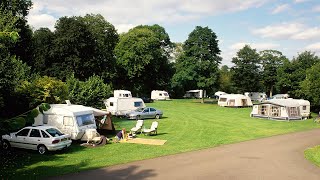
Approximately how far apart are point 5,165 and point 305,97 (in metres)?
43.5

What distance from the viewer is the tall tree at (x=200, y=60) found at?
190 feet

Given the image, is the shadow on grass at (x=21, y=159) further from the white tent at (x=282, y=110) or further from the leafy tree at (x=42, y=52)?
the white tent at (x=282, y=110)

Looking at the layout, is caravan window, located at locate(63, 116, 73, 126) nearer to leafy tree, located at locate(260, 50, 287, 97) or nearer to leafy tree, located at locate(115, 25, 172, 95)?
leafy tree, located at locate(115, 25, 172, 95)

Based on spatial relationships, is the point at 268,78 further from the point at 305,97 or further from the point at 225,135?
the point at 225,135

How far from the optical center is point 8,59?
20.1 m

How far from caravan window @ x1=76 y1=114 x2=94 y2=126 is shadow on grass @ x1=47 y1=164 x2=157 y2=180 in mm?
6879

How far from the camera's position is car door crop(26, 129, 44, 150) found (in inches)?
714

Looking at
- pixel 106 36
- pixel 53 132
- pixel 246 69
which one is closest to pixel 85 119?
pixel 53 132

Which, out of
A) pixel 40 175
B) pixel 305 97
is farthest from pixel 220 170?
pixel 305 97

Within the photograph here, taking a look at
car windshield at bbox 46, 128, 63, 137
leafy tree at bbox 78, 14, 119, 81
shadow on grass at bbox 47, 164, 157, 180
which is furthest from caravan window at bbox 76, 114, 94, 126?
leafy tree at bbox 78, 14, 119, 81

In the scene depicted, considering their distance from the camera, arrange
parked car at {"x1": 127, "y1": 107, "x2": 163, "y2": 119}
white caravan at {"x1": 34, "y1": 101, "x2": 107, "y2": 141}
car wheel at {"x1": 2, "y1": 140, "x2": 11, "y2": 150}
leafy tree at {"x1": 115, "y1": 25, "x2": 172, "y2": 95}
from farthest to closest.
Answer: leafy tree at {"x1": 115, "y1": 25, "x2": 172, "y2": 95} → parked car at {"x1": 127, "y1": 107, "x2": 163, "y2": 119} → white caravan at {"x1": 34, "y1": 101, "x2": 107, "y2": 141} → car wheel at {"x1": 2, "y1": 140, "x2": 11, "y2": 150}

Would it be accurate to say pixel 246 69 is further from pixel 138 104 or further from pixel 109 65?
pixel 138 104

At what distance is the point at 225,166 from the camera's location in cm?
1614

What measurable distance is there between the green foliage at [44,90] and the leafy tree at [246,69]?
45.5 meters
